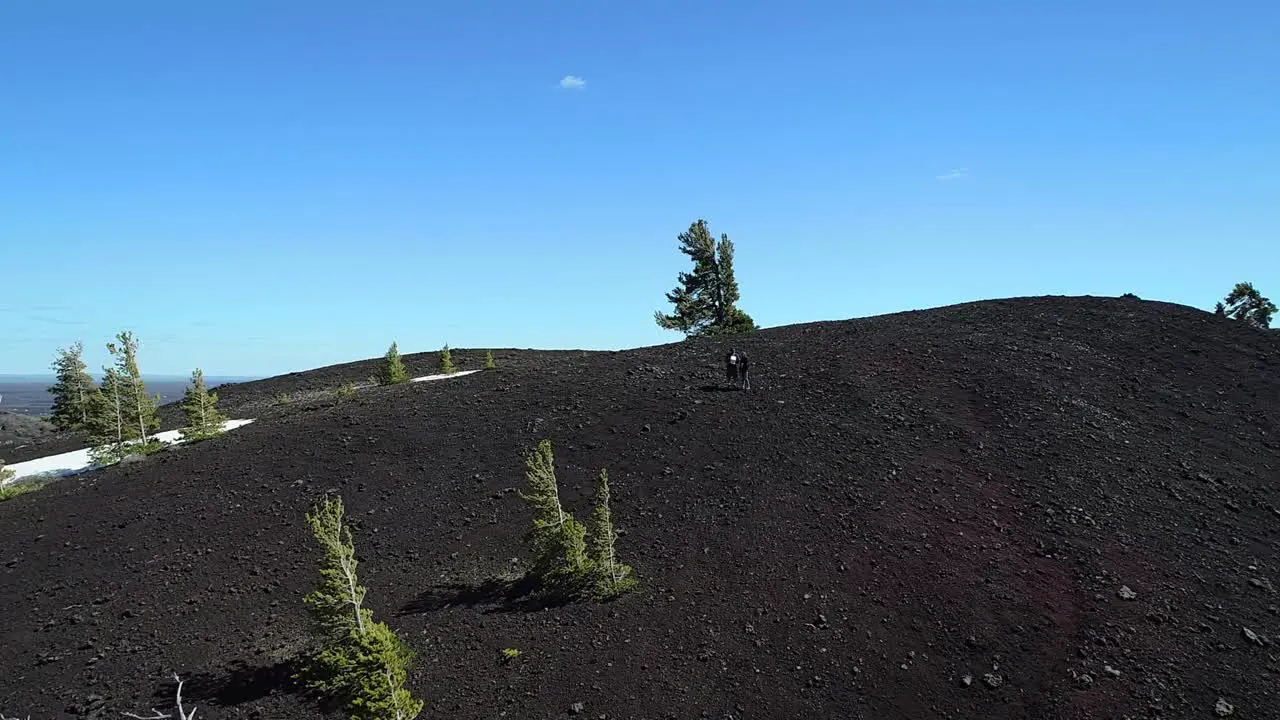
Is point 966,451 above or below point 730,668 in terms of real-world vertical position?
above

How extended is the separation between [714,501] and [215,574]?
1274 cm

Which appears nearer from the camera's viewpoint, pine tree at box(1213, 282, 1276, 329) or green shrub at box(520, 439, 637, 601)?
green shrub at box(520, 439, 637, 601)

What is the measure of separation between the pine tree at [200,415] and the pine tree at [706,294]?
28.8 m

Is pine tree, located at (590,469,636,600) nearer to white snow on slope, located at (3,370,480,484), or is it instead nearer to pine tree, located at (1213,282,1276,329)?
white snow on slope, located at (3,370,480,484)

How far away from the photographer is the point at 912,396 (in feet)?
73.6

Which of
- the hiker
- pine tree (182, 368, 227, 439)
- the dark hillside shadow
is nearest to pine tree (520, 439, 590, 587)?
the dark hillside shadow

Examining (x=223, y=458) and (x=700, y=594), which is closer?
(x=700, y=594)

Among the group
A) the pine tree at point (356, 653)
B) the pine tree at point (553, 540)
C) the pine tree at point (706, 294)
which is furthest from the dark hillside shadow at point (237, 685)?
the pine tree at point (706, 294)

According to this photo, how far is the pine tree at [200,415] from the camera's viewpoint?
25.6 meters

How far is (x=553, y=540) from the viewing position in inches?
553

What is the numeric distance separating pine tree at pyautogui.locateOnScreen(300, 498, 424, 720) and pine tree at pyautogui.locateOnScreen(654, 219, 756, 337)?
121 feet

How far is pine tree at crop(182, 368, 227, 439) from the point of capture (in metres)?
25.6

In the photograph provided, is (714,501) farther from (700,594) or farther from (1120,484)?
(1120,484)

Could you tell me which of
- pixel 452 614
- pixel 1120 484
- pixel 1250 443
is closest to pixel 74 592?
pixel 452 614
